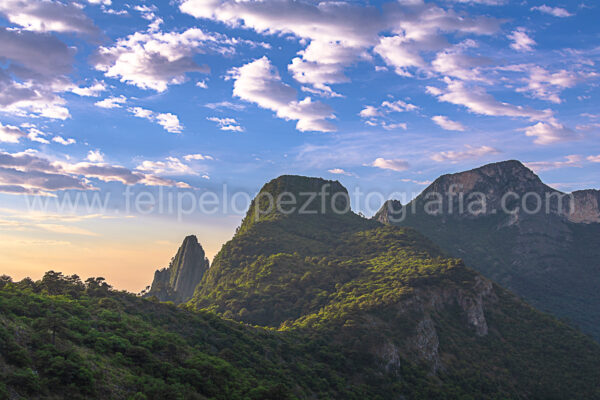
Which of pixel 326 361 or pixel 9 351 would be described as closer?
pixel 9 351

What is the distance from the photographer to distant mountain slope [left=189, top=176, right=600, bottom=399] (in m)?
106

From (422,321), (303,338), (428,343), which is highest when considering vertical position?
(422,321)

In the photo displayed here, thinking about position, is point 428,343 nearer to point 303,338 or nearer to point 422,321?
point 422,321

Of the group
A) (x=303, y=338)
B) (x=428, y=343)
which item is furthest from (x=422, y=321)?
(x=303, y=338)

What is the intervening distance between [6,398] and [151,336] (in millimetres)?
30861

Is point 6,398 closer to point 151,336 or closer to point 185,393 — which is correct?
point 185,393

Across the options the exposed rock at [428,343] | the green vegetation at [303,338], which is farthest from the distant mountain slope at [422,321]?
the green vegetation at [303,338]

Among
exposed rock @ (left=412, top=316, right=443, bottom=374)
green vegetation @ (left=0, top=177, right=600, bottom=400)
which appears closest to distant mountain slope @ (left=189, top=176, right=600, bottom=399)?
exposed rock @ (left=412, top=316, right=443, bottom=374)

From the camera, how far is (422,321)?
383 ft

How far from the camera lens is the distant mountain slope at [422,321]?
10588 centimetres

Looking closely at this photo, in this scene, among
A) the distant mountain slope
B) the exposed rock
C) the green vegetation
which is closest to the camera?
the green vegetation

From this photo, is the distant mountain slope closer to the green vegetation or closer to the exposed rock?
the exposed rock

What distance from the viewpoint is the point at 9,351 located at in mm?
43062

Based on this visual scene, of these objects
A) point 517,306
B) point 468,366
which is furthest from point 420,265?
point 468,366
